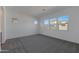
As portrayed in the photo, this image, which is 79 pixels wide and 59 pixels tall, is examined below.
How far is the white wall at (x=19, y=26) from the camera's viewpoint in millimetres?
6186

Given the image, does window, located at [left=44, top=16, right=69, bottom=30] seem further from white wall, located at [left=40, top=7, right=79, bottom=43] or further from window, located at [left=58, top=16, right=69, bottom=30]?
white wall, located at [left=40, top=7, right=79, bottom=43]

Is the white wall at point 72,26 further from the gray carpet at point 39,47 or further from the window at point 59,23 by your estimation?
the gray carpet at point 39,47

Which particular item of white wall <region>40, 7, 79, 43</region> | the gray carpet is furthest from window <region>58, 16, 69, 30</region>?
the gray carpet

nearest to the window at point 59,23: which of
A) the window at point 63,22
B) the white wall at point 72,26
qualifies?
the window at point 63,22

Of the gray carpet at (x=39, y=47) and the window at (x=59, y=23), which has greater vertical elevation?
the window at (x=59, y=23)

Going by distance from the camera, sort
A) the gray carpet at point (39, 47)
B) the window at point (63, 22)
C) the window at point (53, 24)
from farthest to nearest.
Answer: the window at point (53, 24) → the window at point (63, 22) → the gray carpet at point (39, 47)

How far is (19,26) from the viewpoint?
730cm

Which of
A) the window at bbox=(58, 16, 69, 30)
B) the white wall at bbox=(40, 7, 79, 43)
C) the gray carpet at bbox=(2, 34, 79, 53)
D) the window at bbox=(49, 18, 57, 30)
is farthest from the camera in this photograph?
the window at bbox=(49, 18, 57, 30)

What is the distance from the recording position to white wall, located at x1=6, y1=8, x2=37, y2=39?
20.3ft

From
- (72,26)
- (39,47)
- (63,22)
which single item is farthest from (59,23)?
(39,47)

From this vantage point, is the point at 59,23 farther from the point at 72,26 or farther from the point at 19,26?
the point at 19,26
